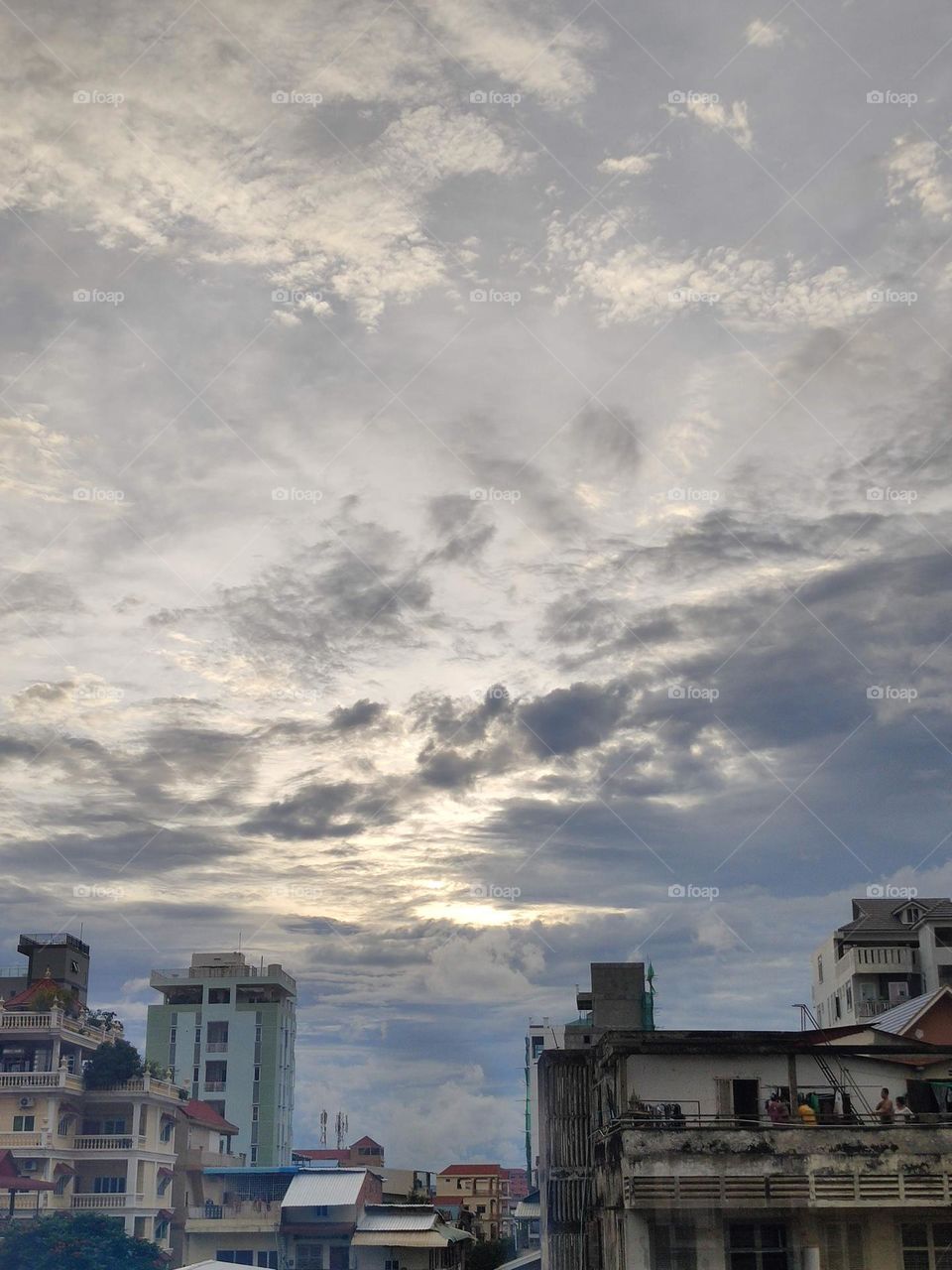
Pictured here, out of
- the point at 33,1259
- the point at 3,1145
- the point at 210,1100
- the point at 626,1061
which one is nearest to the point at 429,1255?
the point at 33,1259

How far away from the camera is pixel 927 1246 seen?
A: 2595 centimetres

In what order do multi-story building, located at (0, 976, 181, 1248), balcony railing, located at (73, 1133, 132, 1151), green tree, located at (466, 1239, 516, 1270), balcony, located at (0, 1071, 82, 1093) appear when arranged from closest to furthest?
1. multi-story building, located at (0, 976, 181, 1248)
2. balcony, located at (0, 1071, 82, 1093)
3. balcony railing, located at (73, 1133, 132, 1151)
4. green tree, located at (466, 1239, 516, 1270)

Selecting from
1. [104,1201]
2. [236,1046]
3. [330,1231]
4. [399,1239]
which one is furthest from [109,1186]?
[236,1046]

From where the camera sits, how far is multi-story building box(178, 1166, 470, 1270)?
2381 inches

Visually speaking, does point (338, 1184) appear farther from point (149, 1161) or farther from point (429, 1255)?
point (149, 1161)

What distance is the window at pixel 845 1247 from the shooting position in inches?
1015

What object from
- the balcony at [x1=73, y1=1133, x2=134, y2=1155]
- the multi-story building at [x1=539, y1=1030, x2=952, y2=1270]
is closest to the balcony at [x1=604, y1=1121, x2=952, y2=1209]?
the multi-story building at [x1=539, y1=1030, x2=952, y2=1270]

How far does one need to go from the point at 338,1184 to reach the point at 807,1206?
44.7 metres

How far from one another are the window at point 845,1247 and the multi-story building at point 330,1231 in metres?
38.3

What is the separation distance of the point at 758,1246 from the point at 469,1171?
114 meters

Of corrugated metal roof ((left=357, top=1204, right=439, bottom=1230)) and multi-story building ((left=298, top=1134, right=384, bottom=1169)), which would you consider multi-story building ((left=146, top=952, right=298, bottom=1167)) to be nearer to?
multi-story building ((left=298, top=1134, right=384, bottom=1169))

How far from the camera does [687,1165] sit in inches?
1029

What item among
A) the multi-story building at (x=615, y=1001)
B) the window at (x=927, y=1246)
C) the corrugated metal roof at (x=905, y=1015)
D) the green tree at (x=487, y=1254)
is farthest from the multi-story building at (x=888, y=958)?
the window at (x=927, y=1246)

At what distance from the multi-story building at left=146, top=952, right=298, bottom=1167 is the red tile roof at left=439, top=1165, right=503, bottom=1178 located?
1709 centimetres
